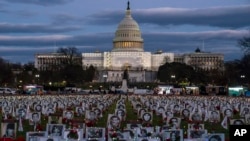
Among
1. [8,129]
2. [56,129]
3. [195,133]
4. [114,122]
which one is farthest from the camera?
[114,122]

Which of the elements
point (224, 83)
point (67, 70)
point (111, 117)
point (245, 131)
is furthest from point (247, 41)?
point (245, 131)

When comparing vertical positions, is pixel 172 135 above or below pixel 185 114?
above

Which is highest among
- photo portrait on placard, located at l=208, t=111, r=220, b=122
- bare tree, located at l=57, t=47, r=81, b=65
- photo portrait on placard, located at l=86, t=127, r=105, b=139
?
bare tree, located at l=57, t=47, r=81, b=65

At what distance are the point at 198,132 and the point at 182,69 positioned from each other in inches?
5061

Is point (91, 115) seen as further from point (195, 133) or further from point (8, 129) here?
point (195, 133)

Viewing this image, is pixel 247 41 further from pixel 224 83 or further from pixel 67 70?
pixel 67 70

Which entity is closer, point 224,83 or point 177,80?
point 224,83

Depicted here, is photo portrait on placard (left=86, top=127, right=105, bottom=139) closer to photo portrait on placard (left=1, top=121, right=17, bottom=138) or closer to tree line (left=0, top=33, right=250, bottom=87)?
photo portrait on placard (left=1, top=121, right=17, bottom=138)

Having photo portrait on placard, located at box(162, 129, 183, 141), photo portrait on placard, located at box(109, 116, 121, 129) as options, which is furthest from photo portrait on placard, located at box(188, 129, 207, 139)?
photo portrait on placard, located at box(109, 116, 121, 129)

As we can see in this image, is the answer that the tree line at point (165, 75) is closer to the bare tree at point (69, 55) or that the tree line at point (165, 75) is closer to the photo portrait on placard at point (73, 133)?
the bare tree at point (69, 55)

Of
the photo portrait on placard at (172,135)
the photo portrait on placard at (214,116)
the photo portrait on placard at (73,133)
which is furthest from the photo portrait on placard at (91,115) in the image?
the photo portrait on placard at (172,135)

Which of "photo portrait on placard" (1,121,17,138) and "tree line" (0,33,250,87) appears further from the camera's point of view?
"tree line" (0,33,250,87)

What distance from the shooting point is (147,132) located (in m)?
14.7

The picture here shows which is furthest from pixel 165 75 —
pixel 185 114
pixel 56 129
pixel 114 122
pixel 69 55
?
pixel 56 129
